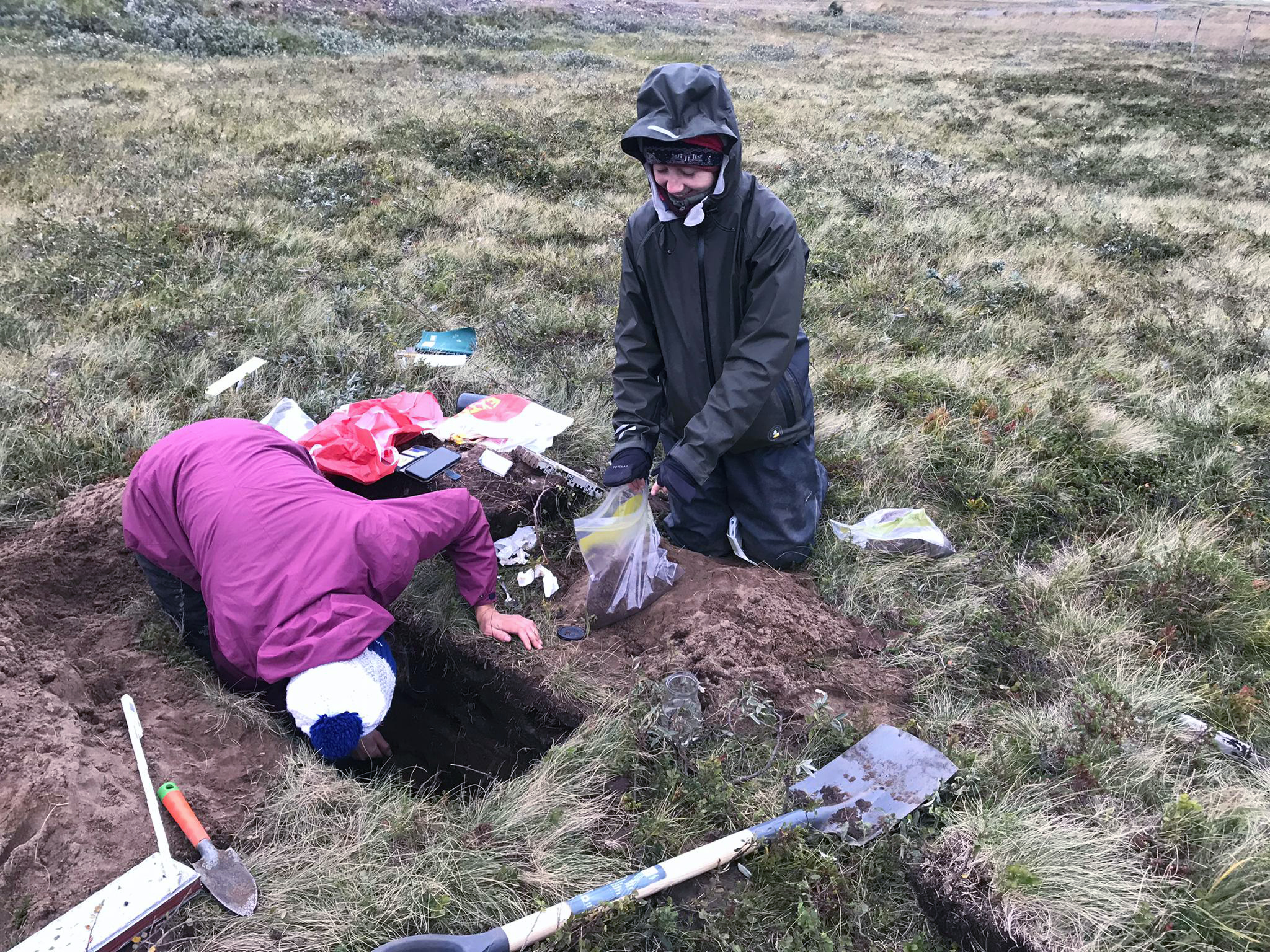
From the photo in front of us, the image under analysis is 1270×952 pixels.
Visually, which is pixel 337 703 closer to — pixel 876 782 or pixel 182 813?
pixel 182 813

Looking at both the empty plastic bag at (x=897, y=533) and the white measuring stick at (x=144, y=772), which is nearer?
the white measuring stick at (x=144, y=772)

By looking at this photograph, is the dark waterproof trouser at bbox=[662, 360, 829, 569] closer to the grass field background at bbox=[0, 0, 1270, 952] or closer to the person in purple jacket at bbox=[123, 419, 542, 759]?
the grass field background at bbox=[0, 0, 1270, 952]

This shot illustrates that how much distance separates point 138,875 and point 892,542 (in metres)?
3.01

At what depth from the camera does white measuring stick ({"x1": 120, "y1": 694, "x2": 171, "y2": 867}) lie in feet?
6.98

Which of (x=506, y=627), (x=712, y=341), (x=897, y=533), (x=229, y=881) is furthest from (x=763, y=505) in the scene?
(x=229, y=881)

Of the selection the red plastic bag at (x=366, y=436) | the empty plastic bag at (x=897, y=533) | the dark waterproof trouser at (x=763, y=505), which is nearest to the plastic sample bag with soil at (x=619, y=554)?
the dark waterproof trouser at (x=763, y=505)

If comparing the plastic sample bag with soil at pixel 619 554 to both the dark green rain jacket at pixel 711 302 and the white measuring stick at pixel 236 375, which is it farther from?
the white measuring stick at pixel 236 375

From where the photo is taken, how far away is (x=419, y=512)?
2.71 m

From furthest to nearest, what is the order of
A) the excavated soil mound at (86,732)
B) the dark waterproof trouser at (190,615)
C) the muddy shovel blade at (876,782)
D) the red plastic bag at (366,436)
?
1. the red plastic bag at (366,436)
2. the dark waterproof trouser at (190,615)
3. the muddy shovel blade at (876,782)
4. the excavated soil mound at (86,732)

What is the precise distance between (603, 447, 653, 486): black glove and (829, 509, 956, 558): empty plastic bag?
40.4 inches

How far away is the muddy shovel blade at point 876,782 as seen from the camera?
2.30 m

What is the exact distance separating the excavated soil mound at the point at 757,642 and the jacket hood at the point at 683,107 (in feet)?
5.72

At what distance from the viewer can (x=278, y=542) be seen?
2.44 metres

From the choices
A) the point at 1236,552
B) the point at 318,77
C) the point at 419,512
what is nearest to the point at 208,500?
the point at 419,512
